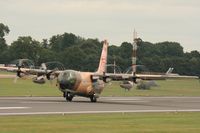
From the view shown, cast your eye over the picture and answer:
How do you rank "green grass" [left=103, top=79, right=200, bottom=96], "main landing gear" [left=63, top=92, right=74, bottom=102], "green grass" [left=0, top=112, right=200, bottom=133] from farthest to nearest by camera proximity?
1. "green grass" [left=103, top=79, right=200, bottom=96]
2. "main landing gear" [left=63, top=92, right=74, bottom=102]
3. "green grass" [left=0, top=112, right=200, bottom=133]

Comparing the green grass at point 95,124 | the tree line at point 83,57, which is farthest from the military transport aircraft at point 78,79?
the tree line at point 83,57

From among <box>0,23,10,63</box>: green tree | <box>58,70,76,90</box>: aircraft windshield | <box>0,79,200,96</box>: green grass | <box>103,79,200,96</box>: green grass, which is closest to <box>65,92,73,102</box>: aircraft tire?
<box>58,70,76,90</box>: aircraft windshield

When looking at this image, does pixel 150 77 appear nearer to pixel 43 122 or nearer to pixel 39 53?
pixel 43 122

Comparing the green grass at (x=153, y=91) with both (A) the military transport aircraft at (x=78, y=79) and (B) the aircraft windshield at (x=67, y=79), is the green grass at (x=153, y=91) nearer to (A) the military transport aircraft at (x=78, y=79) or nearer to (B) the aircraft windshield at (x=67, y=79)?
(A) the military transport aircraft at (x=78, y=79)

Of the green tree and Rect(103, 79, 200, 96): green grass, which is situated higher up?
the green tree

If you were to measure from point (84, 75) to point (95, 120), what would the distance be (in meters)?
26.5

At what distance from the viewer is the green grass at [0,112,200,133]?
→ 106 feet

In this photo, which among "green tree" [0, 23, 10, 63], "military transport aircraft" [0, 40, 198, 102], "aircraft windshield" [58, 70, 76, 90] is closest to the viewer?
"aircraft windshield" [58, 70, 76, 90]

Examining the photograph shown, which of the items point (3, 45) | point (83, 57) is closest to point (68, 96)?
point (83, 57)

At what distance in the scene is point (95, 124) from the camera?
35.4 metres

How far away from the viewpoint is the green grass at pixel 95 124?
32250 mm

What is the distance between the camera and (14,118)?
38.8 metres

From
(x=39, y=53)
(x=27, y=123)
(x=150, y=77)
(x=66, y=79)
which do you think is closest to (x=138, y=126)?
(x=27, y=123)

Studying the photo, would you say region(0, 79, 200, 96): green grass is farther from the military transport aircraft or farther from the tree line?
the tree line
